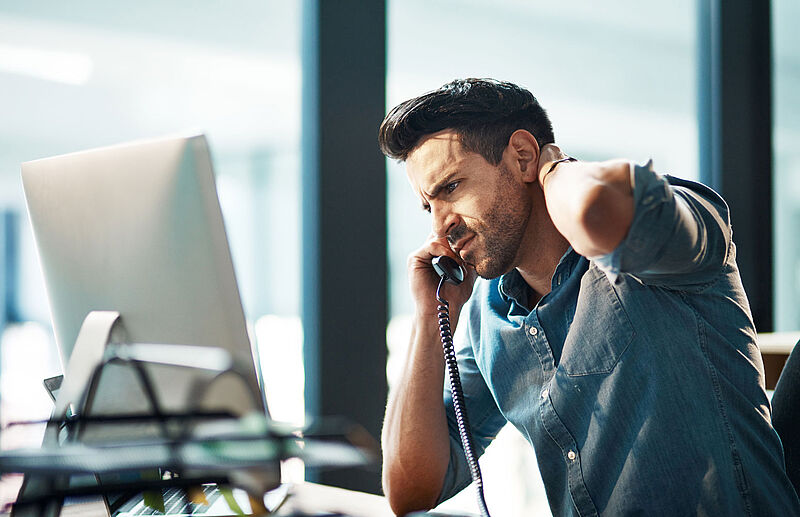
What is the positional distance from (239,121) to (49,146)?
0.56m

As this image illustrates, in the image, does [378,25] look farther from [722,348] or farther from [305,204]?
[722,348]

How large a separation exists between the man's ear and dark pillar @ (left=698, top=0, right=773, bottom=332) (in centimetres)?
169

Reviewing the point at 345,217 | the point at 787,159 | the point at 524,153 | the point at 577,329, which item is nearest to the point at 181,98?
the point at 345,217

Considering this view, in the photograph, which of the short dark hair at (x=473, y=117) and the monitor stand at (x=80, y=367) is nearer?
the monitor stand at (x=80, y=367)

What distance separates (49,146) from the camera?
2064 mm

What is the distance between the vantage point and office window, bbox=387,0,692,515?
6.80 feet

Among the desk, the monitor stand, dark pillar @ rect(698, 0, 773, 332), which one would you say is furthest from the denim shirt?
dark pillar @ rect(698, 0, 773, 332)

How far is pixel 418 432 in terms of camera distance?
4.35 ft

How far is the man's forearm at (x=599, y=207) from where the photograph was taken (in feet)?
2.96

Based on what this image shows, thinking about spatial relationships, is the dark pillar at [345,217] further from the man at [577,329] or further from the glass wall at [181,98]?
the man at [577,329]

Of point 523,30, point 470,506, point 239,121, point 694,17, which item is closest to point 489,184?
point 239,121

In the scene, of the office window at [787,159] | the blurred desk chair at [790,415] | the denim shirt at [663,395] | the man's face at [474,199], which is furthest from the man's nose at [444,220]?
the office window at [787,159]

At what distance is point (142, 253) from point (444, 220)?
1.94 feet

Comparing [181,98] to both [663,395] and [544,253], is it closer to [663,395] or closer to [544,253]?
[544,253]
